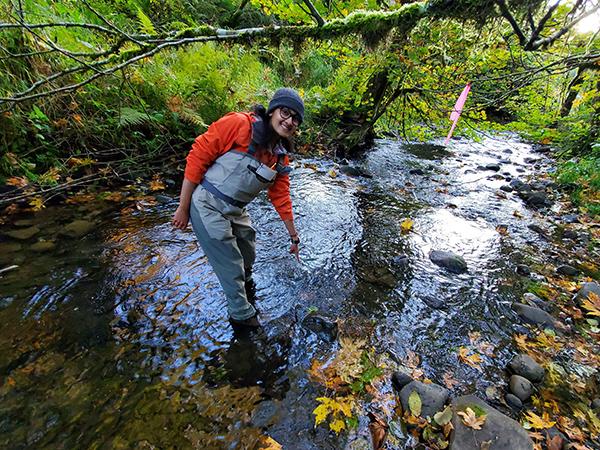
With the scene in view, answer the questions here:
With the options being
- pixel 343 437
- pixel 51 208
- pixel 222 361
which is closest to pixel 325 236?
pixel 222 361

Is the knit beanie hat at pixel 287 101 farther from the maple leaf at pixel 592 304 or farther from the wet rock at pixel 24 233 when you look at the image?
the maple leaf at pixel 592 304

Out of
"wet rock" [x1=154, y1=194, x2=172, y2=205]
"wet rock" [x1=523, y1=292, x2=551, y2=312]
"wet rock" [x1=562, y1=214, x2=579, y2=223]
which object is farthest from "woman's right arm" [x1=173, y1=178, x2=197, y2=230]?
"wet rock" [x1=562, y1=214, x2=579, y2=223]

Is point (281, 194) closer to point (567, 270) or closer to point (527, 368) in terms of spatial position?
point (527, 368)

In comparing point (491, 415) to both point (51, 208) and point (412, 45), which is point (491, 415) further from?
point (51, 208)

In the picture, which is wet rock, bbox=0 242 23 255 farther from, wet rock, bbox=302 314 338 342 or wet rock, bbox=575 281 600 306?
wet rock, bbox=575 281 600 306

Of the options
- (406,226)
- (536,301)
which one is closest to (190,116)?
(406,226)

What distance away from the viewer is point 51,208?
4.65 m

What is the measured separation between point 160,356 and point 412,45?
5.63 meters

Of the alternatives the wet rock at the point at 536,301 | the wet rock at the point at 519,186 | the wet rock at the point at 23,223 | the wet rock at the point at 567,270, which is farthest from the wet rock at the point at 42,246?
the wet rock at the point at 519,186

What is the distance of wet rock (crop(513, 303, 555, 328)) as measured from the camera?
3.72m

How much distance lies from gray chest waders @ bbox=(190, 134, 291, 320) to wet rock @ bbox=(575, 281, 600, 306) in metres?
4.50

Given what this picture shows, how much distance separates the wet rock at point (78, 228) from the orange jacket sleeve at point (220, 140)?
290 centimetres

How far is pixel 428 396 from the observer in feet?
8.74

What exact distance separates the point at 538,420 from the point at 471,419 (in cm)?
72
